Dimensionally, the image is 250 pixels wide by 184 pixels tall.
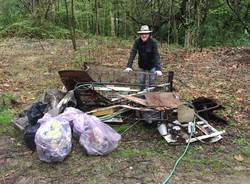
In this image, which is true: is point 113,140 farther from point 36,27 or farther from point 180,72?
point 36,27

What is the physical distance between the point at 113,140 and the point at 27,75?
470 centimetres

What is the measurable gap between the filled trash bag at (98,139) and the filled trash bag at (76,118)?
8 cm

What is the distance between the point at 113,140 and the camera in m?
5.41

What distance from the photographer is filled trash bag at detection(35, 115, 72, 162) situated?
5.06m

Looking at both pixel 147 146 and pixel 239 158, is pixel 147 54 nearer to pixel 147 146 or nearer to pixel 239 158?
pixel 147 146

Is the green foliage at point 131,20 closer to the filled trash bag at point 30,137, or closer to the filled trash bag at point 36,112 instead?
the filled trash bag at point 36,112

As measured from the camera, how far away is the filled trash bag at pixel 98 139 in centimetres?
531

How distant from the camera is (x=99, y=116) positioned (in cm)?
612

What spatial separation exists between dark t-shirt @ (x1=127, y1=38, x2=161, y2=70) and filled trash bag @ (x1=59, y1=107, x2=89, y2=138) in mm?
1870

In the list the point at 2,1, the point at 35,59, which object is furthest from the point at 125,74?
the point at 2,1

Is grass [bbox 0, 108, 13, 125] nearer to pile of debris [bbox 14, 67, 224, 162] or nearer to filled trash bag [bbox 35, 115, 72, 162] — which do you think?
pile of debris [bbox 14, 67, 224, 162]

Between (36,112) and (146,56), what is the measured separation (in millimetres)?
2385

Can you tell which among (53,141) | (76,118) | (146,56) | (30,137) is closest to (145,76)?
(146,56)

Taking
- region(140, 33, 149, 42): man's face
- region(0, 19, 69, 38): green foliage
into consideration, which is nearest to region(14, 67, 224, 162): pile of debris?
region(140, 33, 149, 42): man's face
